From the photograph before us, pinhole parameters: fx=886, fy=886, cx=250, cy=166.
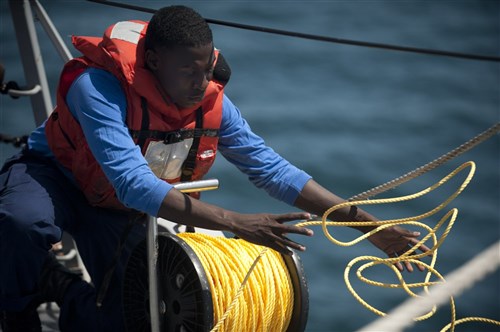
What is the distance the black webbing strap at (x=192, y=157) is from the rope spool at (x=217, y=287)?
248mm

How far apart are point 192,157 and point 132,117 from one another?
35 centimetres

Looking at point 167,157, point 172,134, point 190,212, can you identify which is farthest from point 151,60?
point 190,212

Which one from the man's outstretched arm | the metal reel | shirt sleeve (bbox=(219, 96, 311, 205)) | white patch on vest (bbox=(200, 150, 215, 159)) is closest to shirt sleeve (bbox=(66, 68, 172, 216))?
the metal reel

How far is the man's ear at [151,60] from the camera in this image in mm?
3240

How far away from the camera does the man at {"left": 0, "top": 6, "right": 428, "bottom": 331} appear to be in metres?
3.02

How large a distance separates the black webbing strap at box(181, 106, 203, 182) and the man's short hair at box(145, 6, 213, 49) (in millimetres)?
332

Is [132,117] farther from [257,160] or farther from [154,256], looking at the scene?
[257,160]

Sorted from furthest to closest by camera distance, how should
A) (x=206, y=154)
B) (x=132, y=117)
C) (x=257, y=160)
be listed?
(x=257, y=160)
(x=206, y=154)
(x=132, y=117)

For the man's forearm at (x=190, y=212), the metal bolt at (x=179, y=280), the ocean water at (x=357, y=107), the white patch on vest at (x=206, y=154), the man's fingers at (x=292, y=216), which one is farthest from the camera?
the ocean water at (x=357, y=107)

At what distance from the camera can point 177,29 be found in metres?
3.14

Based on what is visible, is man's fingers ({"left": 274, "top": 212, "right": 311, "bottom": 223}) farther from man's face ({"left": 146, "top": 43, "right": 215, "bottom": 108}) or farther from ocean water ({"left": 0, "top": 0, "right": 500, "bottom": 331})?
ocean water ({"left": 0, "top": 0, "right": 500, "bottom": 331})

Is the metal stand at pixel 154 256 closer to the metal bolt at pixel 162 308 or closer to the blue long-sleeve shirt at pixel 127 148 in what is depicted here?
the metal bolt at pixel 162 308

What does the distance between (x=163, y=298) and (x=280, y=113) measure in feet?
19.3

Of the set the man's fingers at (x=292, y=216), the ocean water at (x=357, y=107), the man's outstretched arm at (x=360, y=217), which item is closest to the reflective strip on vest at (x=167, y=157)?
the man's outstretched arm at (x=360, y=217)
